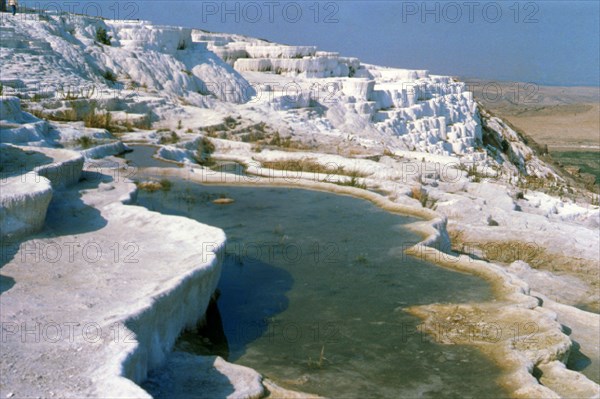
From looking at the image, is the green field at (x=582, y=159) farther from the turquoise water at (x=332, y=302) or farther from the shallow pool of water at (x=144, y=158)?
the turquoise water at (x=332, y=302)

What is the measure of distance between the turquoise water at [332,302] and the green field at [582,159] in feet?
82.6

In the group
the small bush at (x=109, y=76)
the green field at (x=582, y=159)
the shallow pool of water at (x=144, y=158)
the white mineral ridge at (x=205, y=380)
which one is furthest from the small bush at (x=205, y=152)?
the green field at (x=582, y=159)

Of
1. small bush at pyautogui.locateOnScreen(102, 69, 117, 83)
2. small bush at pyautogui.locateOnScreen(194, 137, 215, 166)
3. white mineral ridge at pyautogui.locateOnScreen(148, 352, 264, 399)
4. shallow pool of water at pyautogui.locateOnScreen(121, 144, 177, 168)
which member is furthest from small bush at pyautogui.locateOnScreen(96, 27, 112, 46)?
white mineral ridge at pyautogui.locateOnScreen(148, 352, 264, 399)

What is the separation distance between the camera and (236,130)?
38.2 ft

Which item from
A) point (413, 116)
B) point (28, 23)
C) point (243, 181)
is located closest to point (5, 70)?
point (28, 23)

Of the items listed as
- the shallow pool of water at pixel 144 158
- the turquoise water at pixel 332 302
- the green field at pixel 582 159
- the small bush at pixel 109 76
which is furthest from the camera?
the green field at pixel 582 159

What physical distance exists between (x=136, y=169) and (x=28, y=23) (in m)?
7.61

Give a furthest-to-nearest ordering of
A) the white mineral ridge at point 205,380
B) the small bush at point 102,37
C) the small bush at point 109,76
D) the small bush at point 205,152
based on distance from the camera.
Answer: the small bush at point 102,37, the small bush at point 109,76, the small bush at point 205,152, the white mineral ridge at point 205,380

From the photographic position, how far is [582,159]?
34.1 m

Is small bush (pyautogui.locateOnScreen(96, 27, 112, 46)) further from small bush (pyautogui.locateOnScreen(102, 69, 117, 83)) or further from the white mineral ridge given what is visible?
the white mineral ridge

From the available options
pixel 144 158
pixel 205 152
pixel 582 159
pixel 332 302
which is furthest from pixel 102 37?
pixel 582 159

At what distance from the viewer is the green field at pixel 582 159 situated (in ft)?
99.9

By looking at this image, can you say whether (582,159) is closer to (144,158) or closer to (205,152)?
(205,152)

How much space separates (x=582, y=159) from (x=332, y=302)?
109 feet
